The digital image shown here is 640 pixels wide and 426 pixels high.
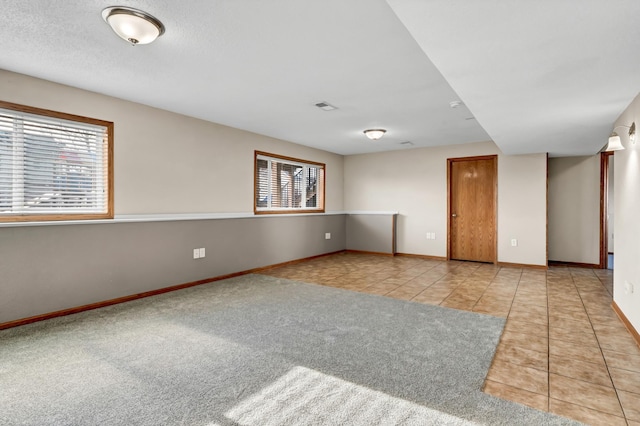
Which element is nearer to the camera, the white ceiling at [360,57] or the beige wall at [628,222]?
the white ceiling at [360,57]

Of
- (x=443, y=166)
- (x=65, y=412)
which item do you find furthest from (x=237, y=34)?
(x=443, y=166)

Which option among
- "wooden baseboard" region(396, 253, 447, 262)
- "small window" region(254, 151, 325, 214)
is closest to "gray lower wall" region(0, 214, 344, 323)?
"small window" region(254, 151, 325, 214)

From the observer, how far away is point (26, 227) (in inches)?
119

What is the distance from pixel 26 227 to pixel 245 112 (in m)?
2.54

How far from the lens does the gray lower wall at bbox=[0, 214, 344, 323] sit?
9.86 feet

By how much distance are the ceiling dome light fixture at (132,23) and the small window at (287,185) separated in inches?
129

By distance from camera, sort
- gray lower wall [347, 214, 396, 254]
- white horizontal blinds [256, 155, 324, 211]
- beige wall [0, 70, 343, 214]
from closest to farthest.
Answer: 1. beige wall [0, 70, 343, 214]
2. white horizontal blinds [256, 155, 324, 211]
3. gray lower wall [347, 214, 396, 254]

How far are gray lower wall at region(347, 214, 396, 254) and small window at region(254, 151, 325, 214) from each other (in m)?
0.95

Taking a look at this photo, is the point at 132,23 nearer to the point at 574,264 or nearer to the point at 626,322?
the point at 626,322

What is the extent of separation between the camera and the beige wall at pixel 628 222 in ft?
9.00

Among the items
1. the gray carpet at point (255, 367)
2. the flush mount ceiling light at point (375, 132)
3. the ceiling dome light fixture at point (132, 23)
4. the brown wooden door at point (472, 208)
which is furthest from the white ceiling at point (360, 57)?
the gray carpet at point (255, 367)

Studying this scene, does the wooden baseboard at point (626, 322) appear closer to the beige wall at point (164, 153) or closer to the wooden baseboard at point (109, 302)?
the wooden baseboard at point (109, 302)

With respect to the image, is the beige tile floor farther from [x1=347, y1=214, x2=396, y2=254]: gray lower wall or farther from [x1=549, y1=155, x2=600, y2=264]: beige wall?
[x1=347, y1=214, x2=396, y2=254]: gray lower wall

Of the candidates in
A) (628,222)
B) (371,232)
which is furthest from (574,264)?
(371,232)
